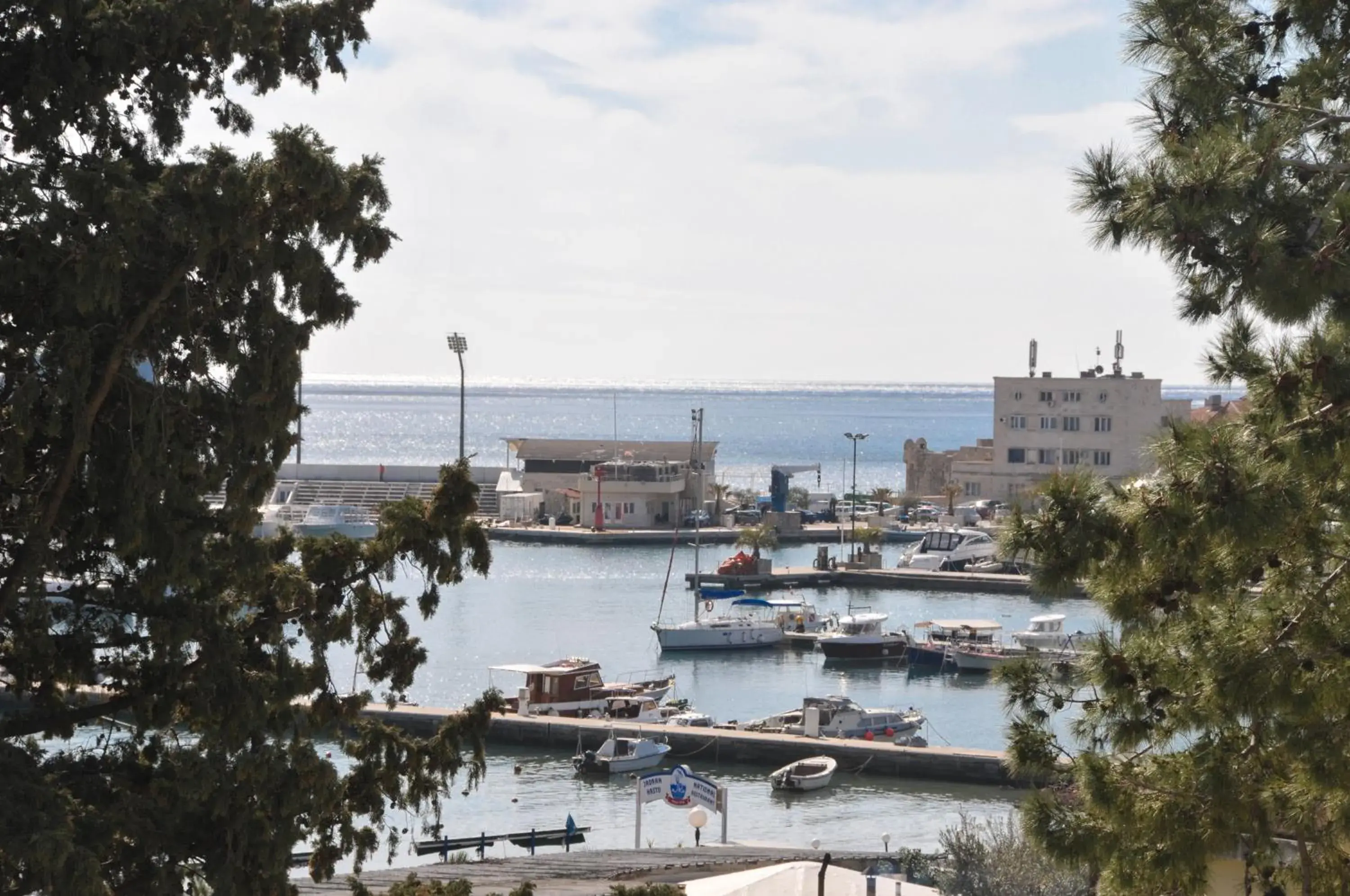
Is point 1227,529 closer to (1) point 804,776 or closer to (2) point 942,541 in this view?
(1) point 804,776

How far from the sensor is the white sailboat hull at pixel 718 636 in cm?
4284

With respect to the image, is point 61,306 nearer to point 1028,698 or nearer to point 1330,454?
point 1028,698

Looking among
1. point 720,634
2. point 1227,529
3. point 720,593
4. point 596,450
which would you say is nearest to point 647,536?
point 596,450

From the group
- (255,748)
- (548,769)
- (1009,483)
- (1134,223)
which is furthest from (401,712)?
(1009,483)

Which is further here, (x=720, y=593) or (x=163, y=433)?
(x=720, y=593)

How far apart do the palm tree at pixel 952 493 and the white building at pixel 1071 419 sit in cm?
272

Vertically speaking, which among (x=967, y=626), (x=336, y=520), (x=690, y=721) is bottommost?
(x=690, y=721)

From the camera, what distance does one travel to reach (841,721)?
3158 centimetres

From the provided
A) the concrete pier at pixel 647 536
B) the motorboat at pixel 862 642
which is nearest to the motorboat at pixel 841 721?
the motorboat at pixel 862 642

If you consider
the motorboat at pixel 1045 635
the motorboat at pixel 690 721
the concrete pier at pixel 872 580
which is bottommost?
the motorboat at pixel 690 721

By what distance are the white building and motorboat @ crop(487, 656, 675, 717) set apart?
34.6m

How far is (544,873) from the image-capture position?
17.5 m

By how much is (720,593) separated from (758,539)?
786 cm

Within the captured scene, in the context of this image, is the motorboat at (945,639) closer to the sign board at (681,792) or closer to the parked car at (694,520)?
the sign board at (681,792)
